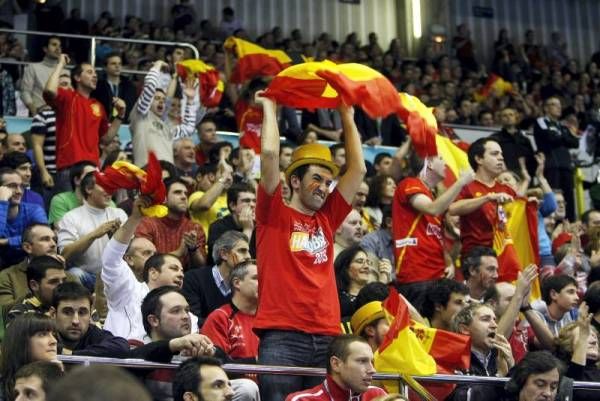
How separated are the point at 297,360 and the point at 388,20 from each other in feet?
49.8

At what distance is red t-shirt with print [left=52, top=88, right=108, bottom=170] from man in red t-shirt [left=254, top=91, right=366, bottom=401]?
14.7 ft

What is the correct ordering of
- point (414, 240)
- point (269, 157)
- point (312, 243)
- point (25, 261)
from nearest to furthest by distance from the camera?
point (269, 157), point (312, 243), point (25, 261), point (414, 240)

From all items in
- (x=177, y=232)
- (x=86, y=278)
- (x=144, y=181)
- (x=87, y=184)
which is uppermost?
(x=144, y=181)

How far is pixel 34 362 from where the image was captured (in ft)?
16.5

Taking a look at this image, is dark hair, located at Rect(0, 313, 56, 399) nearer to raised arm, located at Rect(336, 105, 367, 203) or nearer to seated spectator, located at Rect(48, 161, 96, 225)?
raised arm, located at Rect(336, 105, 367, 203)

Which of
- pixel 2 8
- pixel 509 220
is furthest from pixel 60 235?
pixel 2 8

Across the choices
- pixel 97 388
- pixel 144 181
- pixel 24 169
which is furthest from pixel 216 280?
pixel 97 388

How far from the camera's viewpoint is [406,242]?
8.53m

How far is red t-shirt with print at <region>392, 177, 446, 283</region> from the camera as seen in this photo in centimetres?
848

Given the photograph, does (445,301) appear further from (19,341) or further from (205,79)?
(205,79)

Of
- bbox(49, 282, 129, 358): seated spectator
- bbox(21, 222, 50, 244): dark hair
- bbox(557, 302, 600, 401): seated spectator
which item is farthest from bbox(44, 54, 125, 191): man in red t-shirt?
bbox(557, 302, 600, 401): seated spectator

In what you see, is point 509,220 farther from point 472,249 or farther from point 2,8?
point 2,8

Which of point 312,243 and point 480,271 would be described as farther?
point 480,271

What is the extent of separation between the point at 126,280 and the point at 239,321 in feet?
2.44
